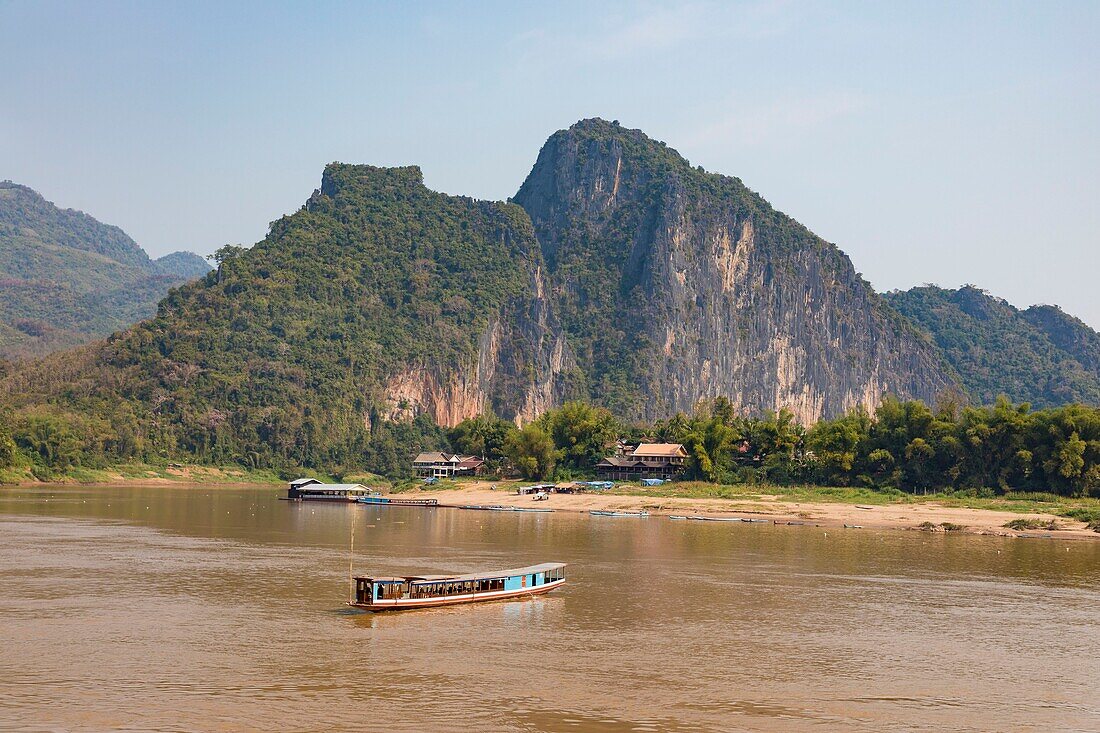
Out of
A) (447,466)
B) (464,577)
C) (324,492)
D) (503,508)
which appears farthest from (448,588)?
(447,466)

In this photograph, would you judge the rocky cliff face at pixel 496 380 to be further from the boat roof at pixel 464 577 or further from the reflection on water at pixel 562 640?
the boat roof at pixel 464 577

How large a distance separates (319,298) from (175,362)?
3455 centimetres

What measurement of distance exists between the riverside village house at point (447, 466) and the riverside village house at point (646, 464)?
54.7 feet

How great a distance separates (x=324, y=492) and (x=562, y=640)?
7534cm

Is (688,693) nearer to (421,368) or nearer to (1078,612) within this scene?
(1078,612)

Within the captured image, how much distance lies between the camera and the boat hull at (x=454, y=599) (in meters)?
35.2

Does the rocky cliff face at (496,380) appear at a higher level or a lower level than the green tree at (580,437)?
higher

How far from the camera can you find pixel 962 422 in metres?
87.9

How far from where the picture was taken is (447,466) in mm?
122500

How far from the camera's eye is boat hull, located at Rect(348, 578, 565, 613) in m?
35.2

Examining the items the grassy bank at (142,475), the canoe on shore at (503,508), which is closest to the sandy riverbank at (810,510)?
the canoe on shore at (503,508)

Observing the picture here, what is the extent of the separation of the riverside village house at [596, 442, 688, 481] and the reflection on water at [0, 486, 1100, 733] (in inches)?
1880

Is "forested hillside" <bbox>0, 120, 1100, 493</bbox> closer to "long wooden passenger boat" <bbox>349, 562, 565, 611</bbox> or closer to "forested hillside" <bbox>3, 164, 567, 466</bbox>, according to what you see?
"forested hillside" <bbox>3, 164, 567, 466</bbox>

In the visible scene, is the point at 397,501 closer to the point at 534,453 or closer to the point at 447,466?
the point at 534,453
